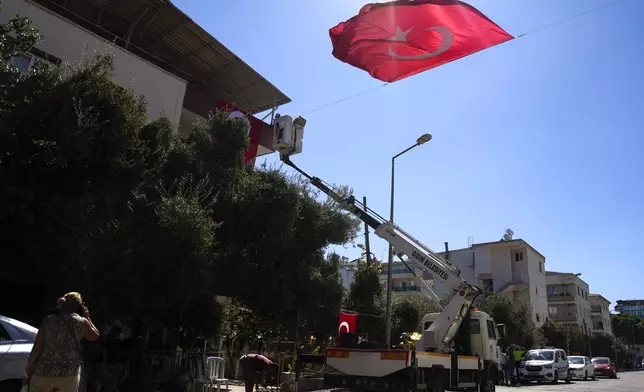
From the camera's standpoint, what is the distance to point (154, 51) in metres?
21.8

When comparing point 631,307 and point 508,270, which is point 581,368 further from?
point 631,307

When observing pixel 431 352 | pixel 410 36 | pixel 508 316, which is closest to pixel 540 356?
pixel 508 316

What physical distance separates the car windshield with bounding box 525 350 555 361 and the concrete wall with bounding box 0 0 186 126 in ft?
71.7

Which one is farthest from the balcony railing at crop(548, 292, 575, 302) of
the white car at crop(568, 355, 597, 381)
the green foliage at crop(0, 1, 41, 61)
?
the green foliage at crop(0, 1, 41, 61)

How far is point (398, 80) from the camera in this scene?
11195 millimetres

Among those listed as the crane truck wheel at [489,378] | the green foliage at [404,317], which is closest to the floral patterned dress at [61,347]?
the crane truck wheel at [489,378]

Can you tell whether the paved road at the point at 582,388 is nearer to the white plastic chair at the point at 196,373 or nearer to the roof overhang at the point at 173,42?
the white plastic chair at the point at 196,373

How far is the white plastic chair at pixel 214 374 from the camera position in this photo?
11.7m

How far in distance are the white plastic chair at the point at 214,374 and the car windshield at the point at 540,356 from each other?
2016 centimetres

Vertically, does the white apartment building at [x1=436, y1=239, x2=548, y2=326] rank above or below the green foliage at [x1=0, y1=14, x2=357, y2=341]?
above

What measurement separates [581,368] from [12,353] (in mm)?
31944

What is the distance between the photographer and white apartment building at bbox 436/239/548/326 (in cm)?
5031

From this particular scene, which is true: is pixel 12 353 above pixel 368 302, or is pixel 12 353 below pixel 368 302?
below

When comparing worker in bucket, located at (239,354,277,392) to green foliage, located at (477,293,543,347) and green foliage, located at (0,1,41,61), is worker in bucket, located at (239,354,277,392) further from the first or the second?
green foliage, located at (477,293,543,347)
